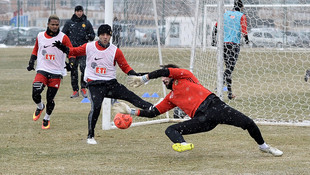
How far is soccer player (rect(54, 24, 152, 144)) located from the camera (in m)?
8.05

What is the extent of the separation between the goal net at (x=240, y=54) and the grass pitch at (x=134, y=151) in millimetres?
823

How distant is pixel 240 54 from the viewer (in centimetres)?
1181

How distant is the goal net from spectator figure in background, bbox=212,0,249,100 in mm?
202

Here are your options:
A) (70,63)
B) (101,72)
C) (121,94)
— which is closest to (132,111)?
(121,94)

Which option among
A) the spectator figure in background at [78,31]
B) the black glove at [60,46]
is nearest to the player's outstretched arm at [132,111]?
the black glove at [60,46]

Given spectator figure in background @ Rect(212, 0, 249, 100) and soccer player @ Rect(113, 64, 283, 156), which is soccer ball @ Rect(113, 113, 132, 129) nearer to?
soccer player @ Rect(113, 64, 283, 156)

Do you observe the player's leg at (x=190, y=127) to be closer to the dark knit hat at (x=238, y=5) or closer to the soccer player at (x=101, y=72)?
the soccer player at (x=101, y=72)

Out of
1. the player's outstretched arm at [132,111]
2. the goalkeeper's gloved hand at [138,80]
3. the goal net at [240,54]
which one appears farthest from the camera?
the goal net at [240,54]

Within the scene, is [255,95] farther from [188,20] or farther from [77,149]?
[77,149]

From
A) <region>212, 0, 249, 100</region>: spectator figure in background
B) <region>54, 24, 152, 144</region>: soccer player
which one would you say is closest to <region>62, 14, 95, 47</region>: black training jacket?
<region>212, 0, 249, 100</region>: spectator figure in background

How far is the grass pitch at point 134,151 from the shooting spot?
632 centimetres

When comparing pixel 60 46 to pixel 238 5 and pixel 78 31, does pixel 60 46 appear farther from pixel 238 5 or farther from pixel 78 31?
pixel 78 31

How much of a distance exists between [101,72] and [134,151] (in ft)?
4.40

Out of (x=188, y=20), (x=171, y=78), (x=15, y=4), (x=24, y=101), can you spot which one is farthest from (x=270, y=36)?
(x=15, y=4)
